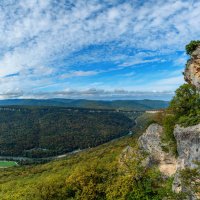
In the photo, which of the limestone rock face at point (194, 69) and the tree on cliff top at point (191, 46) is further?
the tree on cliff top at point (191, 46)

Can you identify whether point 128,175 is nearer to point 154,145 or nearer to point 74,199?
point 74,199

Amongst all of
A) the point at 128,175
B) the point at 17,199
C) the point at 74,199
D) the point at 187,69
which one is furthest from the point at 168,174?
the point at 17,199

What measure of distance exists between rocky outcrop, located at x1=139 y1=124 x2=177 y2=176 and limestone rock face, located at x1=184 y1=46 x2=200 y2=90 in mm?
18667

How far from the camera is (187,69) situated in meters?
72.7

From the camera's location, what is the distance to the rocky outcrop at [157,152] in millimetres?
65875

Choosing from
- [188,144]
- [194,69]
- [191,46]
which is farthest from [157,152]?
[191,46]

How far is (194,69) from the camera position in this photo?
227ft

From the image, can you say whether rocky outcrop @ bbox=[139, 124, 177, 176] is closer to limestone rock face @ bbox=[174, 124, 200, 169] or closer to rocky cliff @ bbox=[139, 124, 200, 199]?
rocky cliff @ bbox=[139, 124, 200, 199]

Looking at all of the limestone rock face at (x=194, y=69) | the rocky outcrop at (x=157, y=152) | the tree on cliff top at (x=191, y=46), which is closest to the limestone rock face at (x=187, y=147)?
the rocky outcrop at (x=157, y=152)

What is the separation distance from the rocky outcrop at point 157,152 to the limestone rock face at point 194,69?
735 inches

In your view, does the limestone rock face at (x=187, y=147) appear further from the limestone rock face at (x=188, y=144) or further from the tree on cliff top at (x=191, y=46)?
the tree on cliff top at (x=191, y=46)

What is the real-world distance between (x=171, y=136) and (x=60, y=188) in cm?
3019

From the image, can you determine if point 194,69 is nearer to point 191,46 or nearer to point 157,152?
point 191,46

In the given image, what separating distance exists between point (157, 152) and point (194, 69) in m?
24.1
